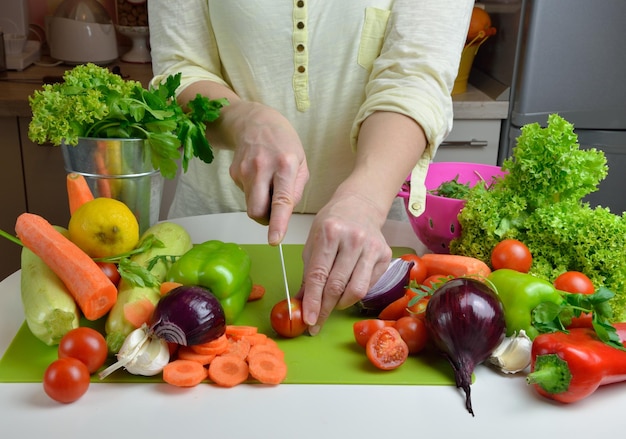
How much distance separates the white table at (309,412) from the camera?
82 cm

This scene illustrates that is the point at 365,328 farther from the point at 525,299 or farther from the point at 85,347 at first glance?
the point at 85,347

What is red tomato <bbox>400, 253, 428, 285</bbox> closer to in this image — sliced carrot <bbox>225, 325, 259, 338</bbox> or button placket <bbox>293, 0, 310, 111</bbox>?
sliced carrot <bbox>225, 325, 259, 338</bbox>

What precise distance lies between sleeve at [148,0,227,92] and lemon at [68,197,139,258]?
412 mm

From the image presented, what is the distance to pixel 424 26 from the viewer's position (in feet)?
4.29

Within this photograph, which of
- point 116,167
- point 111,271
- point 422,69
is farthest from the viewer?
point 422,69

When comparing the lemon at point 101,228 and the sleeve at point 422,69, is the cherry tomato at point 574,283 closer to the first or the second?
the sleeve at point 422,69

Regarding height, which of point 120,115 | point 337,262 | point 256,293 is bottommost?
point 256,293

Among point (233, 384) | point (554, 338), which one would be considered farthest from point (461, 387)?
point (233, 384)

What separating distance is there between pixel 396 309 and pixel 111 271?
1.34 feet

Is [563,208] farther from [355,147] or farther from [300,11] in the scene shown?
[300,11]

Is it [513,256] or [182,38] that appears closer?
[513,256]

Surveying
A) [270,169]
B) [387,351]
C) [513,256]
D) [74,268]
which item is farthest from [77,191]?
[513,256]

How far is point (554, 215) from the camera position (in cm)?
107

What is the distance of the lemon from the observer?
1056mm
